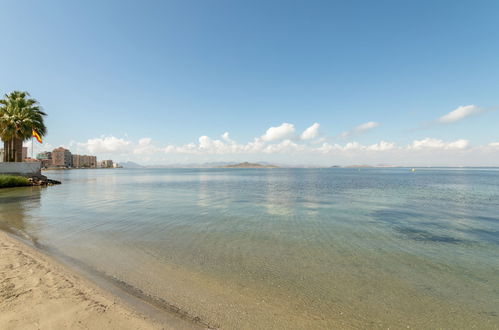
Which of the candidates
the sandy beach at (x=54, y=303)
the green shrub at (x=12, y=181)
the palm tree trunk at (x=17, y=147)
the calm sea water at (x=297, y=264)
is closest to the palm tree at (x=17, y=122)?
the palm tree trunk at (x=17, y=147)

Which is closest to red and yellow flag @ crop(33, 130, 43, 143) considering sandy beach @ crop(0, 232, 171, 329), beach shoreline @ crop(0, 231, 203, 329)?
sandy beach @ crop(0, 232, 171, 329)

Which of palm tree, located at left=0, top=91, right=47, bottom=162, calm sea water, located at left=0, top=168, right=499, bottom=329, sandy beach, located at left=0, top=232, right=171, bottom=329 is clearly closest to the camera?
sandy beach, located at left=0, top=232, right=171, bottom=329

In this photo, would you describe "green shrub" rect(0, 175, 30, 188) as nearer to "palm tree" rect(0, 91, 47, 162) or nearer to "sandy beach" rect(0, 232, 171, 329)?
"palm tree" rect(0, 91, 47, 162)

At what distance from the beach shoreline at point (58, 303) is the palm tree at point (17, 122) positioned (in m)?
47.2

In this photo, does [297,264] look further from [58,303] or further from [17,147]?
[17,147]

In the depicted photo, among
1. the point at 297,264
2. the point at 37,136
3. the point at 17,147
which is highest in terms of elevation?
the point at 37,136

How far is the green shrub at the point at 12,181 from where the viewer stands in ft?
108

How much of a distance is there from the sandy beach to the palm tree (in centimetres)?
4703

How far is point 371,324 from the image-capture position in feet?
15.6

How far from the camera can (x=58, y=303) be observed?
4605 mm

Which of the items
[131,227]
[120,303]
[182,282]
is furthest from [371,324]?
[131,227]

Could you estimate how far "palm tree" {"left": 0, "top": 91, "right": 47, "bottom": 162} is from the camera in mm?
37594

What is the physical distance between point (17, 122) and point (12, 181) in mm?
11319

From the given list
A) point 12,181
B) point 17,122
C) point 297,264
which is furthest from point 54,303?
point 17,122
